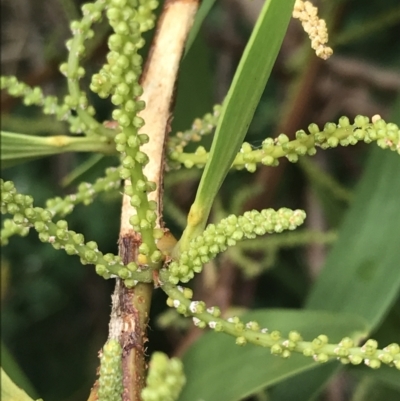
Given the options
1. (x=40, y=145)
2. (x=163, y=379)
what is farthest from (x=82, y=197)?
(x=163, y=379)

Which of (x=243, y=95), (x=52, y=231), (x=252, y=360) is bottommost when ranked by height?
(x=252, y=360)

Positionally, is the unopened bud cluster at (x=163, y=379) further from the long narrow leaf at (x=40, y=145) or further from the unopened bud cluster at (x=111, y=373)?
the long narrow leaf at (x=40, y=145)

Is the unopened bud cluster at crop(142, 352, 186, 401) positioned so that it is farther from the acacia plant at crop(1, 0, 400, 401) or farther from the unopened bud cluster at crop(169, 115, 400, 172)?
the unopened bud cluster at crop(169, 115, 400, 172)

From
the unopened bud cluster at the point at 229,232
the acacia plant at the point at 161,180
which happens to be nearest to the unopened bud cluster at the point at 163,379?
the acacia plant at the point at 161,180

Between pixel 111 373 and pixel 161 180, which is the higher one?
pixel 161 180

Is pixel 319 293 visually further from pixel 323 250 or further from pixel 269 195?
pixel 323 250

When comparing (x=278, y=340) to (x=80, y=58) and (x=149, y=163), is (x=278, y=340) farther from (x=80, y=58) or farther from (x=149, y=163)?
(x=80, y=58)

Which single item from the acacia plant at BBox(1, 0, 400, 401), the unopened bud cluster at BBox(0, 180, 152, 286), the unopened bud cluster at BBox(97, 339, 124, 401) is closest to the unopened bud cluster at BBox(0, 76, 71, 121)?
the acacia plant at BBox(1, 0, 400, 401)
